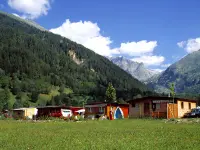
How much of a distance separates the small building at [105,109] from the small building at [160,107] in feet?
39.1

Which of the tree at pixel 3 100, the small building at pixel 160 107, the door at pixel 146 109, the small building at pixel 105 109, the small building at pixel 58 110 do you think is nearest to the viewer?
the small building at pixel 160 107

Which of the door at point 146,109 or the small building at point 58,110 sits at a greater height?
the door at point 146,109

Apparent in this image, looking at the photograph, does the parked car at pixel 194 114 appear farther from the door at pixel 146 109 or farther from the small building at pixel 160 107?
the door at pixel 146 109

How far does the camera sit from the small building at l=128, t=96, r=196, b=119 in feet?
193

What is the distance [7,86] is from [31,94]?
1494 cm

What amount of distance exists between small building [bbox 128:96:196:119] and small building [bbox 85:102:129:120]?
11.9 m

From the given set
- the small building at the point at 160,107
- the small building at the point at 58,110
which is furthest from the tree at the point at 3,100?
the small building at the point at 160,107

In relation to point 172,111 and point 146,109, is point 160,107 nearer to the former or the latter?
point 172,111

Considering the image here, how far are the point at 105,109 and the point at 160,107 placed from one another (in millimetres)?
20084

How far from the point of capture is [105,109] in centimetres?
7831

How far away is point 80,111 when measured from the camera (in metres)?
90.9

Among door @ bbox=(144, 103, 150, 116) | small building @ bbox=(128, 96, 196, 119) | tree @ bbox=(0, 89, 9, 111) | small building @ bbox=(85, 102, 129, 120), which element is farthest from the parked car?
tree @ bbox=(0, 89, 9, 111)

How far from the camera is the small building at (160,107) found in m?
Answer: 58.7

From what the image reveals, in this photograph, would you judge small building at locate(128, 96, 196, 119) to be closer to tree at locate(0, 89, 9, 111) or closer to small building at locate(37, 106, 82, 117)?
small building at locate(37, 106, 82, 117)
